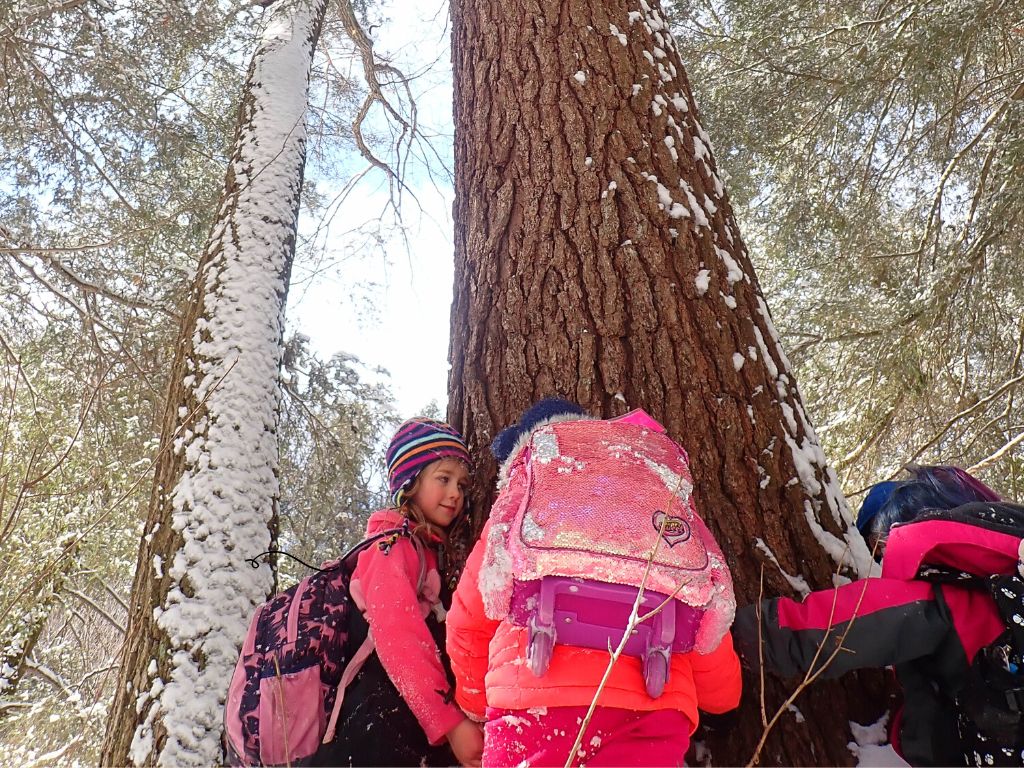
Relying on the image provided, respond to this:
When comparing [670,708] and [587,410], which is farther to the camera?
[587,410]

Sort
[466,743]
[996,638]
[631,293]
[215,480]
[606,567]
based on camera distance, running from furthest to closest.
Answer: [215,480] < [631,293] < [466,743] < [996,638] < [606,567]

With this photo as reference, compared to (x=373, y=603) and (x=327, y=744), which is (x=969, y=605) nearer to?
(x=373, y=603)

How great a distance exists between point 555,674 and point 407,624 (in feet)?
1.99

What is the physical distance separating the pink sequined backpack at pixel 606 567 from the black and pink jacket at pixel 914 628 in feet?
1.00

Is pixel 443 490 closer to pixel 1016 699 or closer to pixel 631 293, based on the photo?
pixel 631 293

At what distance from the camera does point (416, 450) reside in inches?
83.3

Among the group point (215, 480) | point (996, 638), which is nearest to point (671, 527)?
point (996, 638)

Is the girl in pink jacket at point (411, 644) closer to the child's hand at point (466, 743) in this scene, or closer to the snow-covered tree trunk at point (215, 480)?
the child's hand at point (466, 743)

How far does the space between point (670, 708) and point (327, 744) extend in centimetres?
94

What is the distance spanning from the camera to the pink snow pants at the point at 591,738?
4.34 feet

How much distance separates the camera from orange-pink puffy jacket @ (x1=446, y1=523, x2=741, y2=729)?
131 centimetres

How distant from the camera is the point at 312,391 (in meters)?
5.55

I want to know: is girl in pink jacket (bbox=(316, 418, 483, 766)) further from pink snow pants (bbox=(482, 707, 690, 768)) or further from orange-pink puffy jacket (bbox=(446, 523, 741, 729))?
pink snow pants (bbox=(482, 707, 690, 768))

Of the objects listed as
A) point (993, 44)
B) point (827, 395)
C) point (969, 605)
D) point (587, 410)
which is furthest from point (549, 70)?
point (827, 395)
